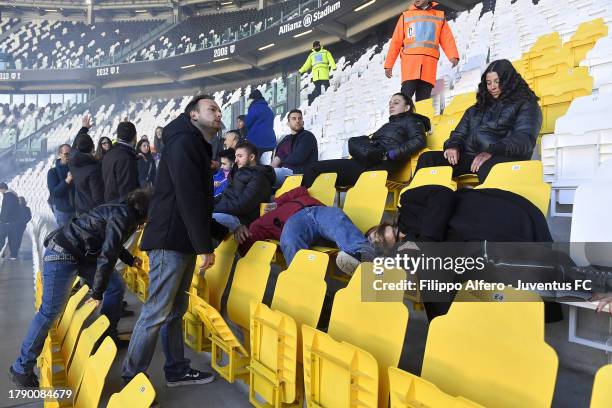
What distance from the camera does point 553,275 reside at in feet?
4.79

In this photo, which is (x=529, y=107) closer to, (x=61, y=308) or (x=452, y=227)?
(x=452, y=227)

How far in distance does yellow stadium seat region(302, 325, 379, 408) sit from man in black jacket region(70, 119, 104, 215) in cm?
268

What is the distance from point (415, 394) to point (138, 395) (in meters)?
0.70

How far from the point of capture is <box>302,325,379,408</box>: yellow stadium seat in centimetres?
120

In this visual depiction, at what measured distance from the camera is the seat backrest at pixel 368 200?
105 inches

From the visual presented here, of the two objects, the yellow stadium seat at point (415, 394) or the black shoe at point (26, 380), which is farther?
the black shoe at point (26, 380)

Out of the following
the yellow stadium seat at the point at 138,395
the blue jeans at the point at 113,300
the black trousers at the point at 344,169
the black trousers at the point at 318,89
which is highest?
the black trousers at the point at 318,89

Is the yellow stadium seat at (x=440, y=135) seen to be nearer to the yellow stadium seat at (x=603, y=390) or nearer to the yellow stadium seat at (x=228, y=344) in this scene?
the yellow stadium seat at (x=228, y=344)

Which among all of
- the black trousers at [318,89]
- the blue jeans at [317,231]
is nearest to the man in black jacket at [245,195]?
the blue jeans at [317,231]

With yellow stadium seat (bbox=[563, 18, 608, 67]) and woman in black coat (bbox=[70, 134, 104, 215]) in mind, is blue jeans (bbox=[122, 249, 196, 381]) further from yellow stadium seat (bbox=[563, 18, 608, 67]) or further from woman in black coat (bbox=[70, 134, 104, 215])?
yellow stadium seat (bbox=[563, 18, 608, 67])

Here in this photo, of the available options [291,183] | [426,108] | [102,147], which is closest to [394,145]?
[291,183]

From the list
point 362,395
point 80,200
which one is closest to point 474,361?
Answer: point 362,395

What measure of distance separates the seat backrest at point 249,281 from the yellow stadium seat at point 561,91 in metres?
2.49

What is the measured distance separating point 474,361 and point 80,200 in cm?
341
